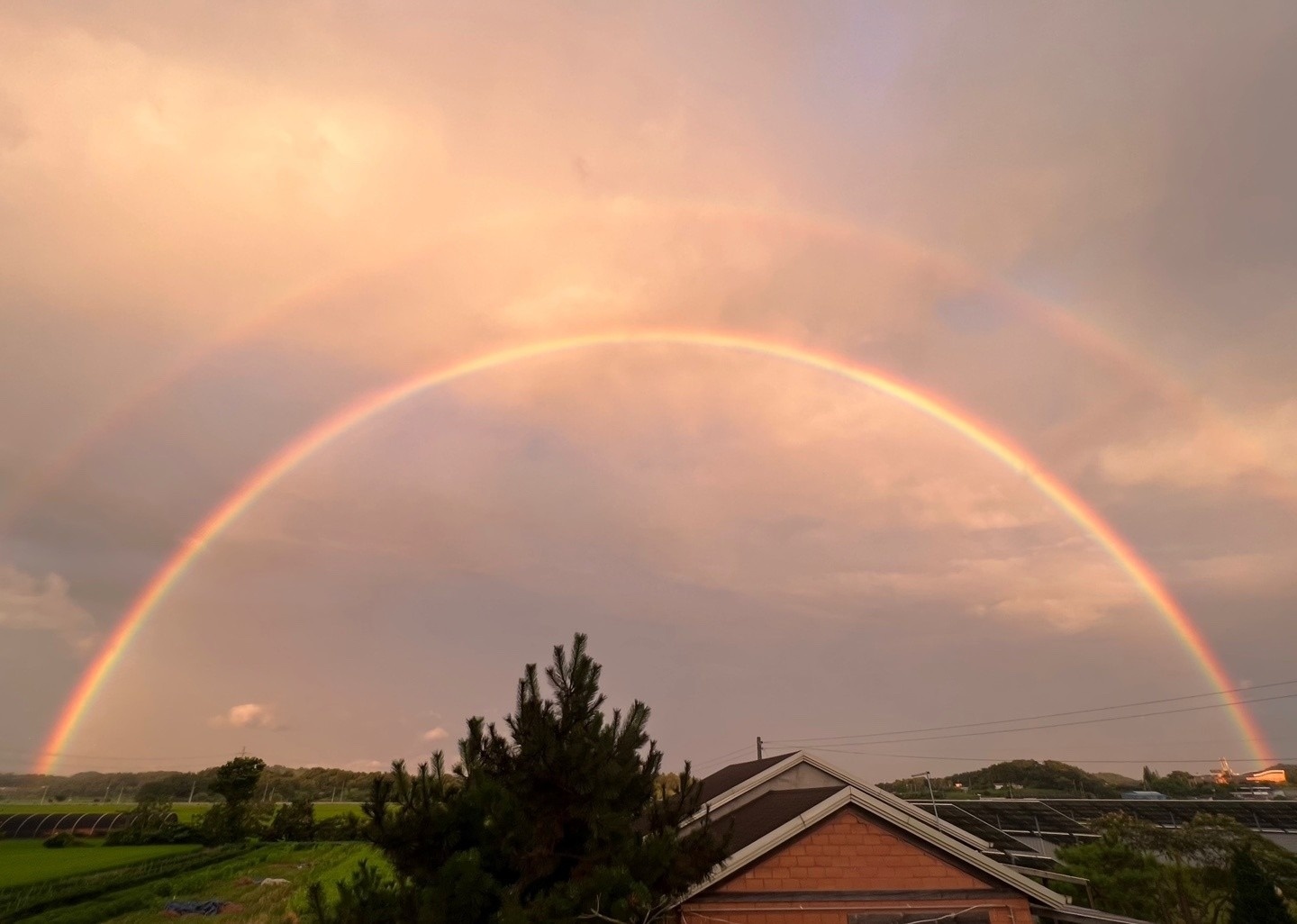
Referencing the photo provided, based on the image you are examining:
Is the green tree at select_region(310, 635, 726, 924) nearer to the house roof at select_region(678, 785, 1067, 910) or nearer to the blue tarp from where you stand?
the house roof at select_region(678, 785, 1067, 910)

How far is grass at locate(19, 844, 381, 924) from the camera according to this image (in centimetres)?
3425

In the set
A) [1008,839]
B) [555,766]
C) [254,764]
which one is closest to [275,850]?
[254,764]

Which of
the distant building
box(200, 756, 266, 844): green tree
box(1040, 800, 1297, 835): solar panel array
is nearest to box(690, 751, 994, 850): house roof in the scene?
box(1040, 800, 1297, 835): solar panel array

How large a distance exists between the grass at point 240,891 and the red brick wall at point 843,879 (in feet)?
42.6

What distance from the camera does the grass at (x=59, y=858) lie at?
4434 centimetres

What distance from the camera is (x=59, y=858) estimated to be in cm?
5422

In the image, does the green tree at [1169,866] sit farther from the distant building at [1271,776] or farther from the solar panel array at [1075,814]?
the distant building at [1271,776]

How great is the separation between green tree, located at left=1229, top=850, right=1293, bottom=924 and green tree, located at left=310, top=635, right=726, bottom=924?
21.3 metres

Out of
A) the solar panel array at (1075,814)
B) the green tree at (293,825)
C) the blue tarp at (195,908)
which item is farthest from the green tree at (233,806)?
the solar panel array at (1075,814)

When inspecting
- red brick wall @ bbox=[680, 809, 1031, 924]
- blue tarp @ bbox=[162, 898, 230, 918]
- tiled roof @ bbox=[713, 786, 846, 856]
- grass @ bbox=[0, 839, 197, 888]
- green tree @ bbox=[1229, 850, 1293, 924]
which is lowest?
blue tarp @ bbox=[162, 898, 230, 918]

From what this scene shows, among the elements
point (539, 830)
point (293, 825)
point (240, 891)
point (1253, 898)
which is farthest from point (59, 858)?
point (1253, 898)

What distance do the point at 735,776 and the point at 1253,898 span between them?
1625 centimetres

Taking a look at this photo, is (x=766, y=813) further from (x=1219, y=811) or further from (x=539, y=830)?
(x=1219, y=811)

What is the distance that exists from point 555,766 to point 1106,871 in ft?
98.2
